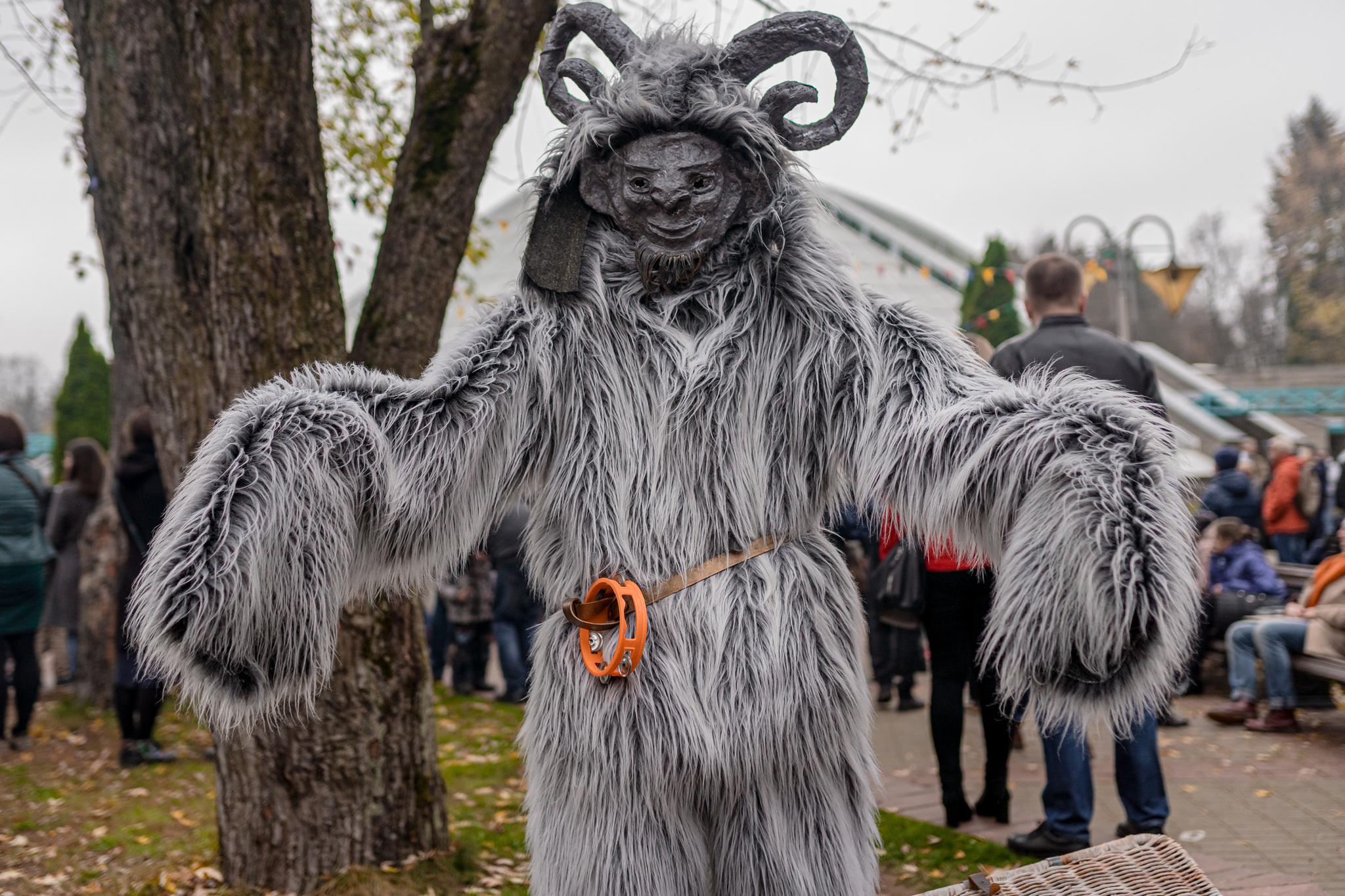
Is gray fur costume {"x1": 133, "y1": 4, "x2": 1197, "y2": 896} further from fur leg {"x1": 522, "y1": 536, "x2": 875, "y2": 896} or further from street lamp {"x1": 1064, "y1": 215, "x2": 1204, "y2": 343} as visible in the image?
street lamp {"x1": 1064, "y1": 215, "x2": 1204, "y2": 343}

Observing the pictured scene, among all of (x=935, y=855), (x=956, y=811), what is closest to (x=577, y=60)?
(x=935, y=855)

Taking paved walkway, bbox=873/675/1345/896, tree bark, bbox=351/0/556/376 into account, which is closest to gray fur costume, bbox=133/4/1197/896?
paved walkway, bbox=873/675/1345/896

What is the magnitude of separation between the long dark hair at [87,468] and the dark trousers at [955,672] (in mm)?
6588

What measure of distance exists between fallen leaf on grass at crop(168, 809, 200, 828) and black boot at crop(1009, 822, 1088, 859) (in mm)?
4007

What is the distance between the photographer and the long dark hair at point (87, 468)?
761 centimetres

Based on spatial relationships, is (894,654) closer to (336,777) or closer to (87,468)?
(336,777)

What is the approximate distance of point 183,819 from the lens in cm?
500

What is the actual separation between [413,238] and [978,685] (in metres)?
3.28

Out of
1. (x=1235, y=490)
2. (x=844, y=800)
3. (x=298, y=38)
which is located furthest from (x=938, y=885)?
(x=1235, y=490)

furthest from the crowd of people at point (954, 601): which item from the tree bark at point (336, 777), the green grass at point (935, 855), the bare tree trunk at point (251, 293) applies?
the bare tree trunk at point (251, 293)

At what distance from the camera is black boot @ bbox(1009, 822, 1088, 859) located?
160 inches

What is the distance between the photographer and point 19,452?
6.45 metres

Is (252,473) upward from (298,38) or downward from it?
downward

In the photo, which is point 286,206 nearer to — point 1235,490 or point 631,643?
point 631,643
